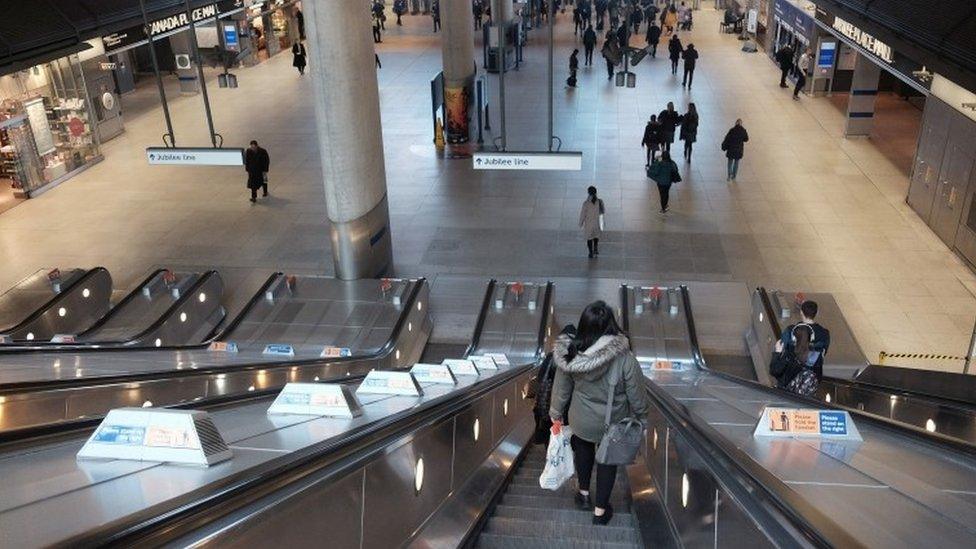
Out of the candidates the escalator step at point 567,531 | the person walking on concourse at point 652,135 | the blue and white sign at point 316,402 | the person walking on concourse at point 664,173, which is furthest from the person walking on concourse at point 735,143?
the blue and white sign at point 316,402

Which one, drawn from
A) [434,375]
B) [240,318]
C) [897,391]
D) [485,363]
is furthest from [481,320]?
[897,391]

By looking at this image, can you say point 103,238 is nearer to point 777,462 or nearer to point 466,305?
point 466,305

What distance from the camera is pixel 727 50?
30734 millimetres

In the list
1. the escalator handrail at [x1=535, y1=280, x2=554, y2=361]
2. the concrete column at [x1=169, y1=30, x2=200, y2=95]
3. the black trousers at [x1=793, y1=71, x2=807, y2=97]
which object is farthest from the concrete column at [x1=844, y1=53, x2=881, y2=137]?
the concrete column at [x1=169, y1=30, x2=200, y2=95]

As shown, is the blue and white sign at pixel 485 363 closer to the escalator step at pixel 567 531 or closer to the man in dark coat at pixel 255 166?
the escalator step at pixel 567 531

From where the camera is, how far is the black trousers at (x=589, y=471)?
192 inches

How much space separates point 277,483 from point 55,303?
32.3 feet

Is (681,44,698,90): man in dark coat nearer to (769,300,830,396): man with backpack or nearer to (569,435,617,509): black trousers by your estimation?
(769,300,830,396): man with backpack

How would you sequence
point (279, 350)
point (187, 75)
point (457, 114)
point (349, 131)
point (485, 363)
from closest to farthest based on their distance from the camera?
point (485, 363) < point (279, 350) < point (349, 131) < point (457, 114) < point (187, 75)

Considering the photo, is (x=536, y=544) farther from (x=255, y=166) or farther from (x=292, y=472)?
(x=255, y=166)

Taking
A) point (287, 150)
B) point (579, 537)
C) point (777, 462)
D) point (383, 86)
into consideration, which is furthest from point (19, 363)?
point (383, 86)

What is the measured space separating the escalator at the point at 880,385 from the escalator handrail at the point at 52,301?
30.1 ft

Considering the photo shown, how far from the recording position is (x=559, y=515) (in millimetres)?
5262

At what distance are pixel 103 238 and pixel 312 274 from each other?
449 cm
